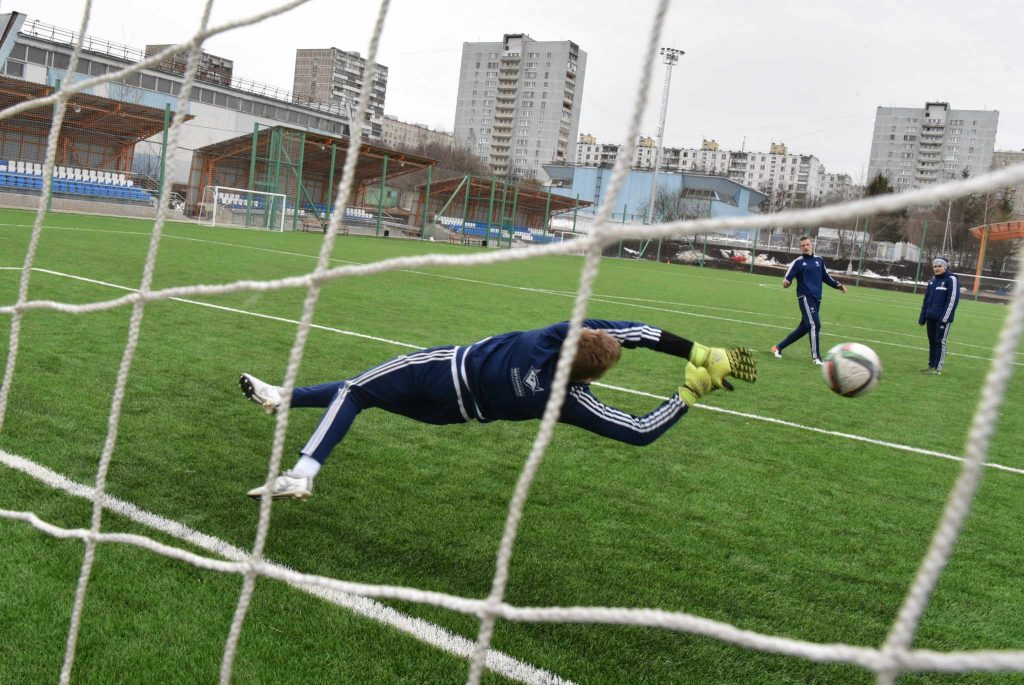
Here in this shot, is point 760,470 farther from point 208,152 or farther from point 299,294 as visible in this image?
point 208,152

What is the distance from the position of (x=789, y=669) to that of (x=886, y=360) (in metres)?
10.4

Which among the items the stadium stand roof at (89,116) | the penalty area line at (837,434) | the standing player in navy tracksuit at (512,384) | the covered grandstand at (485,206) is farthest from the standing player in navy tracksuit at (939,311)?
the covered grandstand at (485,206)

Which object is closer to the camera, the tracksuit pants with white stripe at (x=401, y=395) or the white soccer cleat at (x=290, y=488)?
the white soccer cleat at (x=290, y=488)

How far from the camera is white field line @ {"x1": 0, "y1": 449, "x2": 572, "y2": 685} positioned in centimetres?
285

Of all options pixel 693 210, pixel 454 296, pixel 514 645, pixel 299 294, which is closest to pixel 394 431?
pixel 514 645

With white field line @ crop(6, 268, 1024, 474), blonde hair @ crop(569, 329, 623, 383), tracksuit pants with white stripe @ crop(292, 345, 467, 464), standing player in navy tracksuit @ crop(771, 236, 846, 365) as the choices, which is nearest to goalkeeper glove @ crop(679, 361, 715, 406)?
blonde hair @ crop(569, 329, 623, 383)

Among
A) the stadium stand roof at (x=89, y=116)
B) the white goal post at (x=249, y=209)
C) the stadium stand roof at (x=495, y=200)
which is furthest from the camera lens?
the stadium stand roof at (x=495, y=200)

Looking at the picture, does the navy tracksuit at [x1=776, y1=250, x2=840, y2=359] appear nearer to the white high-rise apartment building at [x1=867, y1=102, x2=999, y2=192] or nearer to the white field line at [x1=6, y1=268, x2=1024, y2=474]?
the white field line at [x1=6, y1=268, x2=1024, y2=474]

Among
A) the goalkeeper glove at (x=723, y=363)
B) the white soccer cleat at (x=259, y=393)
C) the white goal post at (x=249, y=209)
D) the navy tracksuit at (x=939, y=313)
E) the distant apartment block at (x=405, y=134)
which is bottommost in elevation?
the white soccer cleat at (x=259, y=393)

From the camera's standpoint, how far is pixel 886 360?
40.6 ft

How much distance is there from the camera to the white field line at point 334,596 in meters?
2.85

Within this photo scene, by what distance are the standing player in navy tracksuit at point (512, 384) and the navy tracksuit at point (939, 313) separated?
8.82 metres

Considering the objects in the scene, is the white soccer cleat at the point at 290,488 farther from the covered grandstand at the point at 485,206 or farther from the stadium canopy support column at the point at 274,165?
the covered grandstand at the point at 485,206

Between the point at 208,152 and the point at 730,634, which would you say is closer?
the point at 730,634
